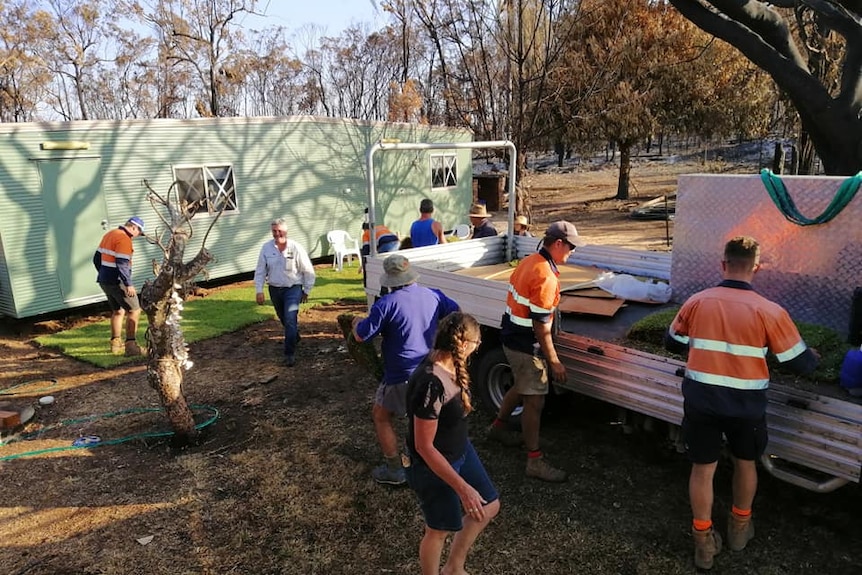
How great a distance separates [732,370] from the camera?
9.70 ft

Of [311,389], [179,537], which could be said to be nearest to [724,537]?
[179,537]

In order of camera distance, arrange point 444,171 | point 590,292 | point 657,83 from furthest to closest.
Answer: point 657,83 < point 444,171 < point 590,292

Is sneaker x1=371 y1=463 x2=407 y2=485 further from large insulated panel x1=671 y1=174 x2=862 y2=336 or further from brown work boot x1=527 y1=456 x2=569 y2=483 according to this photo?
large insulated panel x1=671 y1=174 x2=862 y2=336

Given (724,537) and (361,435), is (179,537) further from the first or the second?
(724,537)

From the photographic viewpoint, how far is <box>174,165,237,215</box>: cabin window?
35.3 feet

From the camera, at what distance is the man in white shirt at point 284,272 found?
662 centimetres

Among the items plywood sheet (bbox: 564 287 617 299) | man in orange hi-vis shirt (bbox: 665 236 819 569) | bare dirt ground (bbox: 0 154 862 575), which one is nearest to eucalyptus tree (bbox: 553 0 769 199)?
plywood sheet (bbox: 564 287 617 299)

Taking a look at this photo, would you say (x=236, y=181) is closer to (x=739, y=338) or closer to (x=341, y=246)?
(x=341, y=246)

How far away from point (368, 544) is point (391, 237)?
14.8ft

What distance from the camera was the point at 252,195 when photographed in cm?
1190

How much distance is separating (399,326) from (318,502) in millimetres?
1360

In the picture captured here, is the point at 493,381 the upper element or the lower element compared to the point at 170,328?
lower

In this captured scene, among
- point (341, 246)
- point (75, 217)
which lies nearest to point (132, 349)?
point (75, 217)

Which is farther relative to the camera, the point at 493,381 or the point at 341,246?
the point at 341,246
